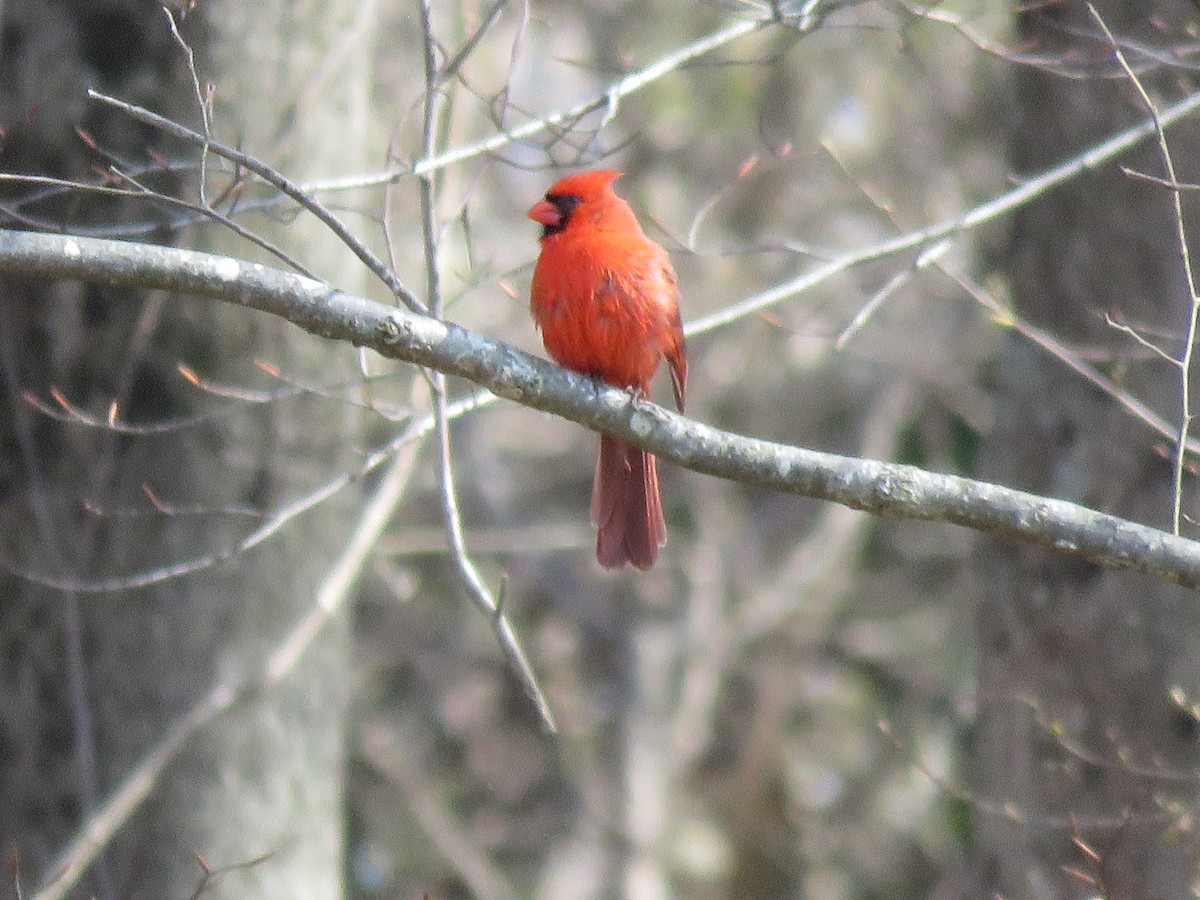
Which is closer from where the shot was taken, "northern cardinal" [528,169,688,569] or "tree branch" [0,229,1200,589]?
"tree branch" [0,229,1200,589]

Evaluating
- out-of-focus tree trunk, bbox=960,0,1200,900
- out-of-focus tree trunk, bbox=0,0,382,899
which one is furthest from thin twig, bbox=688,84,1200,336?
out-of-focus tree trunk, bbox=0,0,382,899

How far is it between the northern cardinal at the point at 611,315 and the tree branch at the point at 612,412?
3.35 feet

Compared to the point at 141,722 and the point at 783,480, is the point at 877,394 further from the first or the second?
the point at 783,480

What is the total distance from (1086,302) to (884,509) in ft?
7.29

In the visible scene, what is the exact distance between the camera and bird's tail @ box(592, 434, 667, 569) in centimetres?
484

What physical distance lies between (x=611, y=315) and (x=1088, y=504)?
1.68 meters

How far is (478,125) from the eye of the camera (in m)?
8.45

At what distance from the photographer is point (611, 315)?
461 cm

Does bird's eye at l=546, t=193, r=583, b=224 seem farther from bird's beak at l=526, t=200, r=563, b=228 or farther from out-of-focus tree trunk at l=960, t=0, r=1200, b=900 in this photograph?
out-of-focus tree trunk at l=960, t=0, r=1200, b=900

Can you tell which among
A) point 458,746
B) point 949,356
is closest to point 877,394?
point 949,356

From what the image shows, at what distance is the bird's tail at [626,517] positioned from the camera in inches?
191

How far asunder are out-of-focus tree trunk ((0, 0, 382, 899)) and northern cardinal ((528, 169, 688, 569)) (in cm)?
104

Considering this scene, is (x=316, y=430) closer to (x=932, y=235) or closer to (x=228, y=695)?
(x=228, y=695)

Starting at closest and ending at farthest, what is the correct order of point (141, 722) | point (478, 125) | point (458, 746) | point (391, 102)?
1. point (141, 722)
2. point (391, 102)
3. point (478, 125)
4. point (458, 746)
